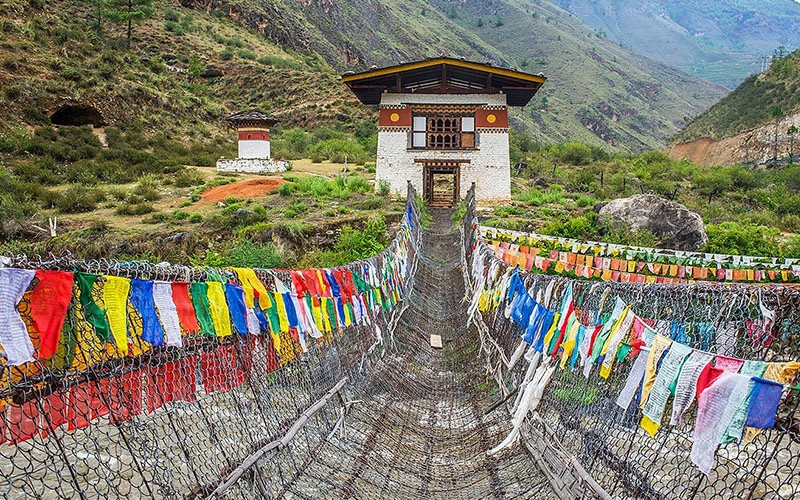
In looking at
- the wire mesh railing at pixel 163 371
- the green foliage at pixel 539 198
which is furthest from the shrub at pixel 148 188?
the wire mesh railing at pixel 163 371

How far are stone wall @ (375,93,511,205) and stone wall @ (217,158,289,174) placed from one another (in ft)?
30.9

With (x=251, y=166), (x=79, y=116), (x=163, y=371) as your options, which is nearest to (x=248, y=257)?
(x=163, y=371)

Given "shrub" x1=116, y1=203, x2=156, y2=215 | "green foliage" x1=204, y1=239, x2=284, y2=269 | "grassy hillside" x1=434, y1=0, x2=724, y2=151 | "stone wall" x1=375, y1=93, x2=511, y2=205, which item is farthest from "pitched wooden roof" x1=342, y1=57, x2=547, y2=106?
"grassy hillside" x1=434, y1=0, x2=724, y2=151

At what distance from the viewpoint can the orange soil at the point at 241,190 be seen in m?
28.8

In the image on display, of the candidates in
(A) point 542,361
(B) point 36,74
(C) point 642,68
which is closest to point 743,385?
(A) point 542,361

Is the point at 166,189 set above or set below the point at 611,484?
above

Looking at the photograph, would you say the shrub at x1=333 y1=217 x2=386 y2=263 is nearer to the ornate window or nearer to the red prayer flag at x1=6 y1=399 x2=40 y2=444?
the ornate window

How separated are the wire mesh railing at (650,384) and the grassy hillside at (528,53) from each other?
86527 mm

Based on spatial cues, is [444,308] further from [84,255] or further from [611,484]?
[84,255]

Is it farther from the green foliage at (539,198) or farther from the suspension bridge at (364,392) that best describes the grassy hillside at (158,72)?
the suspension bridge at (364,392)

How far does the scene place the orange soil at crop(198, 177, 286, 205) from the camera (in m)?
28.8

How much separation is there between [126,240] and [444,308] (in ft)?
42.2

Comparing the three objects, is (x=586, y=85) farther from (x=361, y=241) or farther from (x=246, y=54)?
(x=361, y=241)

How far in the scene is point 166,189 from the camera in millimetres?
31406
